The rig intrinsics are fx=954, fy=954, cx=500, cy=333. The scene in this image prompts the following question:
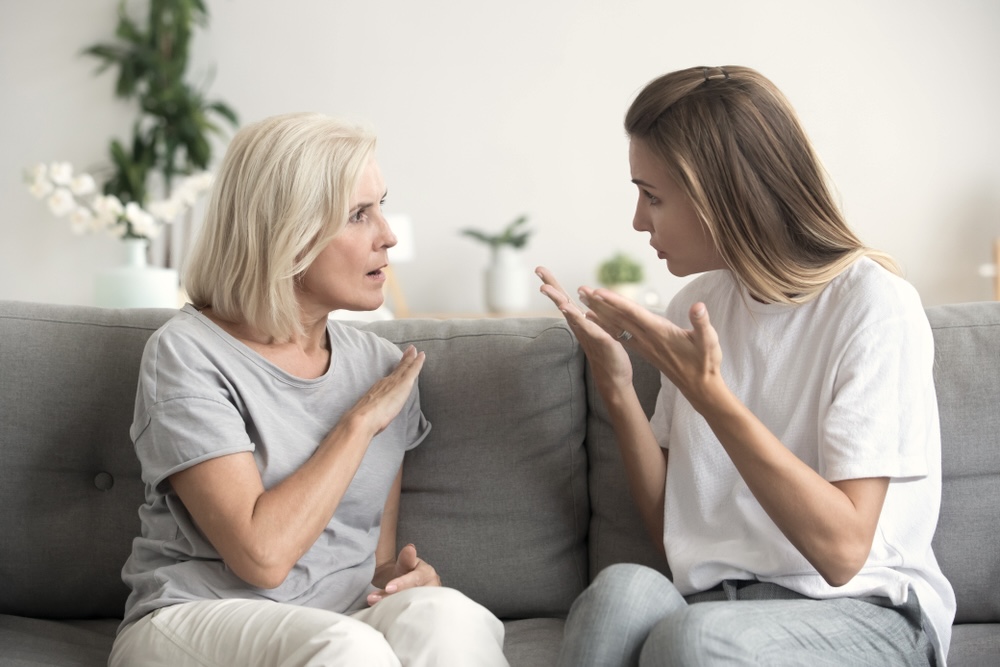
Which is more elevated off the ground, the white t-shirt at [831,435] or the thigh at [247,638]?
the white t-shirt at [831,435]

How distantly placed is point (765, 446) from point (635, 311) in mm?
232

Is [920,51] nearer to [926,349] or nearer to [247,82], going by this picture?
[247,82]

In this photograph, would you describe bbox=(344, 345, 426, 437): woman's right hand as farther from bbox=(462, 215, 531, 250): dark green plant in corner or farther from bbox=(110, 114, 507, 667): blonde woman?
bbox=(462, 215, 531, 250): dark green plant in corner

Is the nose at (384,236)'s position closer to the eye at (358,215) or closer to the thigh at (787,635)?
the eye at (358,215)

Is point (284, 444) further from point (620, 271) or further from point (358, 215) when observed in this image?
point (620, 271)

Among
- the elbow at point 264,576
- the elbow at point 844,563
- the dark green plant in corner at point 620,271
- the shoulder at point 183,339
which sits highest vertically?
the shoulder at point 183,339

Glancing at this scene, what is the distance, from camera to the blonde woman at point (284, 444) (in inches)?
48.0

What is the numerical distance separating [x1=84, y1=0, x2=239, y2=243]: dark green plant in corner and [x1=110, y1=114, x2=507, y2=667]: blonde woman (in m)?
3.92

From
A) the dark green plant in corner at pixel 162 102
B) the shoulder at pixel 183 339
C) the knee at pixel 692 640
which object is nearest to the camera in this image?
the knee at pixel 692 640

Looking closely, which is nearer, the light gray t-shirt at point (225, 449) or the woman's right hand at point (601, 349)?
the light gray t-shirt at point (225, 449)

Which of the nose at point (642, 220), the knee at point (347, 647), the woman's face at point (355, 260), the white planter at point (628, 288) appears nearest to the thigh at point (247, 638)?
the knee at point (347, 647)

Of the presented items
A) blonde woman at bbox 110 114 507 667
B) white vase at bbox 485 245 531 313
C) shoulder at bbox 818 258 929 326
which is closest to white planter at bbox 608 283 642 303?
white vase at bbox 485 245 531 313

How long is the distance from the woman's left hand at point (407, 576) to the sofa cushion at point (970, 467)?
0.81m

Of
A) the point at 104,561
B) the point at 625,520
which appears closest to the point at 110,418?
the point at 104,561
